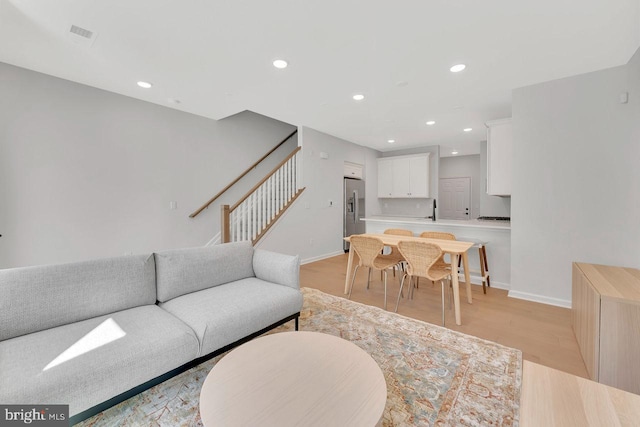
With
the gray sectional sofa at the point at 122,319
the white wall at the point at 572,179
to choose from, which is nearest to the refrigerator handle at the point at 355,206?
the white wall at the point at 572,179

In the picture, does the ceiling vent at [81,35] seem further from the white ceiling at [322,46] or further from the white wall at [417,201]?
the white wall at [417,201]

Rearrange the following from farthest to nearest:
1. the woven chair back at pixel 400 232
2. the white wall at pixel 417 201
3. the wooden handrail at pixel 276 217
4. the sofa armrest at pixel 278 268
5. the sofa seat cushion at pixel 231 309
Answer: the white wall at pixel 417 201, the wooden handrail at pixel 276 217, the woven chair back at pixel 400 232, the sofa armrest at pixel 278 268, the sofa seat cushion at pixel 231 309

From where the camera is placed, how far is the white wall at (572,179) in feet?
8.61

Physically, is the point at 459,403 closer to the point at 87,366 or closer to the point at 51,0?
the point at 87,366

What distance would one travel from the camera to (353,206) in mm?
6336

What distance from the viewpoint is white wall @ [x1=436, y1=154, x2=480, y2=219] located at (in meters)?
7.62

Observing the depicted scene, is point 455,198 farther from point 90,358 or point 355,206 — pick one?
point 90,358

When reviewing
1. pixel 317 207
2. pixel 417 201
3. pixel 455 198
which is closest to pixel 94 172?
pixel 317 207

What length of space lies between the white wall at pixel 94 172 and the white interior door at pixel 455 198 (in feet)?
21.8

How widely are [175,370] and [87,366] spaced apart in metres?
0.44

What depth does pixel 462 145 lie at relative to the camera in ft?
21.0

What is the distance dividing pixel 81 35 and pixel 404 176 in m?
6.03

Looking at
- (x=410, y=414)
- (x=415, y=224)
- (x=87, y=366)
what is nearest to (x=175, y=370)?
(x=87, y=366)

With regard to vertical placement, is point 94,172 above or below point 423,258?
above
